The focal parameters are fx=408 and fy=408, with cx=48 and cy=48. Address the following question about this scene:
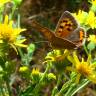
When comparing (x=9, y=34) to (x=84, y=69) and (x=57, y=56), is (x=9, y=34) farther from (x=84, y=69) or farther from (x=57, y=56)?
(x=84, y=69)

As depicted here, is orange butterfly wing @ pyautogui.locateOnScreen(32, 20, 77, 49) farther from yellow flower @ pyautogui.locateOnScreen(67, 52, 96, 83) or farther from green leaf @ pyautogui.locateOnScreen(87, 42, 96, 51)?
green leaf @ pyautogui.locateOnScreen(87, 42, 96, 51)

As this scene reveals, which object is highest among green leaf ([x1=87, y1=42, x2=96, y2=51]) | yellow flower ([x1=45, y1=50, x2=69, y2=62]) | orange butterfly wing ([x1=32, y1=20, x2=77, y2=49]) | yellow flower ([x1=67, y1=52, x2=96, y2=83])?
orange butterfly wing ([x1=32, y1=20, x2=77, y2=49])

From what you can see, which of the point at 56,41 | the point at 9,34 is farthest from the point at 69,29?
the point at 9,34

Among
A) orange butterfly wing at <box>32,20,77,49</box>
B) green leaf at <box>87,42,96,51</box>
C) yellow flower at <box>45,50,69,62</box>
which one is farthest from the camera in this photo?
green leaf at <box>87,42,96,51</box>

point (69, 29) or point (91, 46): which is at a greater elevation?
point (69, 29)

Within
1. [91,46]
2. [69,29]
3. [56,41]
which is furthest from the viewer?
[91,46]

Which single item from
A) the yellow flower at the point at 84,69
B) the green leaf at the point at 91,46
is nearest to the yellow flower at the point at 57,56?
the yellow flower at the point at 84,69

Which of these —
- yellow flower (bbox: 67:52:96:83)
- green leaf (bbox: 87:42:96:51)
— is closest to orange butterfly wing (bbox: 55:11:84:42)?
yellow flower (bbox: 67:52:96:83)

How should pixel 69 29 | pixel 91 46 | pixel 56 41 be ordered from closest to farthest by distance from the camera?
pixel 56 41 → pixel 69 29 → pixel 91 46
